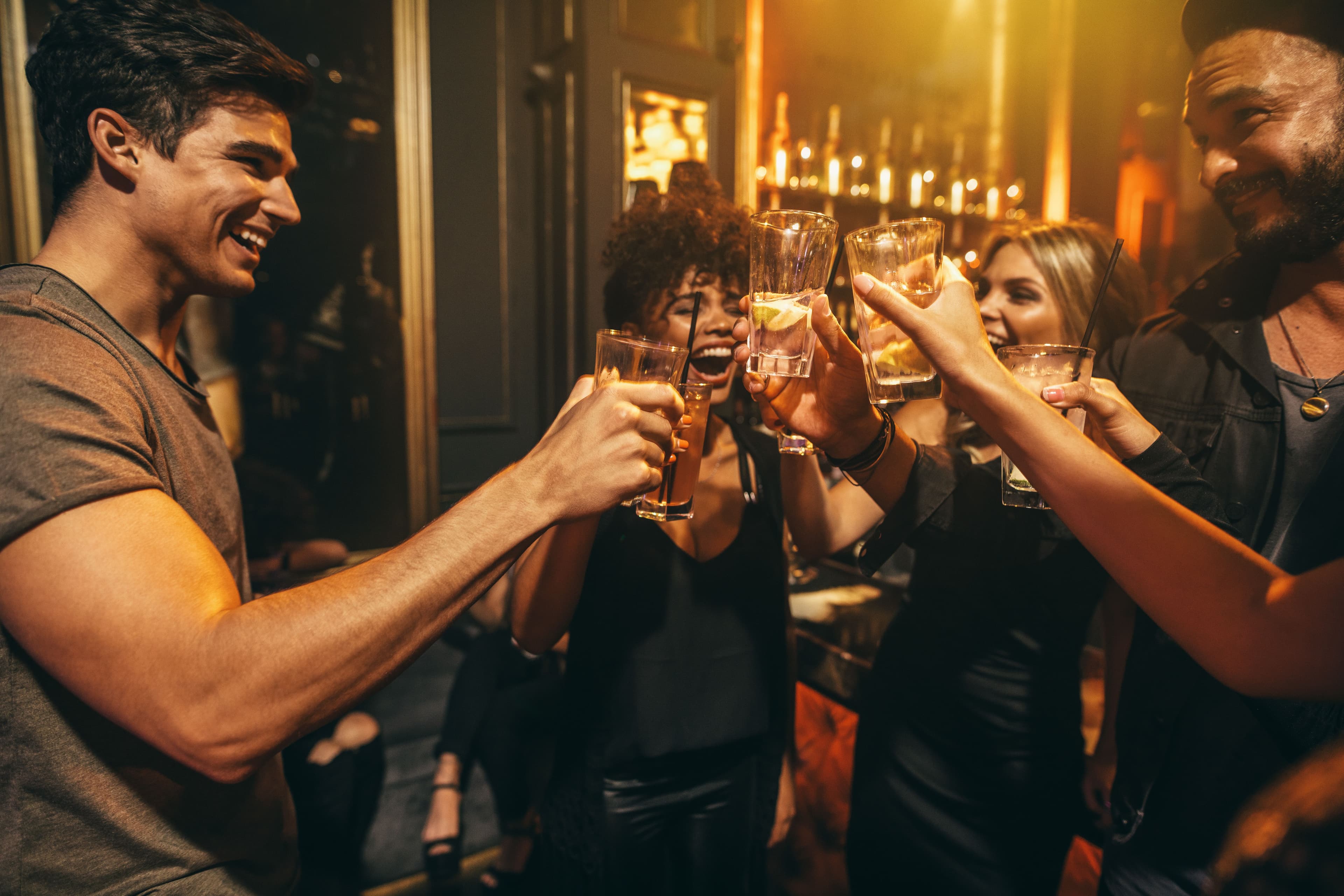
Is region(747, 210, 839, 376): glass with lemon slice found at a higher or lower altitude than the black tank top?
higher

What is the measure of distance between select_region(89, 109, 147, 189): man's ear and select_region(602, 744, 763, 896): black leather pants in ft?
4.85

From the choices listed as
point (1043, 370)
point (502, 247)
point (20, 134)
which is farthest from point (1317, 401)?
point (20, 134)

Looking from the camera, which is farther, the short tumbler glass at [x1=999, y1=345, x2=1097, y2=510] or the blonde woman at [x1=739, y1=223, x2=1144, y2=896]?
the blonde woman at [x1=739, y1=223, x2=1144, y2=896]

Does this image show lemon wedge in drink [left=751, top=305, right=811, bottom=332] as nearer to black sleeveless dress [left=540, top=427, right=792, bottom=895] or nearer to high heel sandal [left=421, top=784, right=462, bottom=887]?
black sleeveless dress [left=540, top=427, right=792, bottom=895]

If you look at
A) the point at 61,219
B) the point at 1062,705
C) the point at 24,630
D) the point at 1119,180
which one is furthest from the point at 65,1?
the point at 1119,180

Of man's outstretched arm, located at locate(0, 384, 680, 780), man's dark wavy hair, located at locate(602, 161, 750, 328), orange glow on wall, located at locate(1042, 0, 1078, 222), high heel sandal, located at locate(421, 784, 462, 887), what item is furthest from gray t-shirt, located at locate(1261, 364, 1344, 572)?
orange glow on wall, located at locate(1042, 0, 1078, 222)

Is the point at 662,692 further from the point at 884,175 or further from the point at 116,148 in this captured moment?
the point at 884,175

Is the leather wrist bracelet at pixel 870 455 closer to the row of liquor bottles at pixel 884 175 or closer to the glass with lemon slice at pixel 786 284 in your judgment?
the glass with lemon slice at pixel 786 284

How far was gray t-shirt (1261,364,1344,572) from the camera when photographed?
1.15 meters

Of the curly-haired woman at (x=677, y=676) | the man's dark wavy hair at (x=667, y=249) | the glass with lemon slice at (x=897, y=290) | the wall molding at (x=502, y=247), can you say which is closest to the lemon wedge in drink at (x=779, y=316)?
the glass with lemon slice at (x=897, y=290)

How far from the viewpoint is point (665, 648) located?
1521 millimetres

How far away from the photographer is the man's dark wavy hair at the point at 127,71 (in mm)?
1049

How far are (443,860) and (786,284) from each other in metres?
2.65

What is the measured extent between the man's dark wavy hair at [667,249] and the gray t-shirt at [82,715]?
1158 millimetres
